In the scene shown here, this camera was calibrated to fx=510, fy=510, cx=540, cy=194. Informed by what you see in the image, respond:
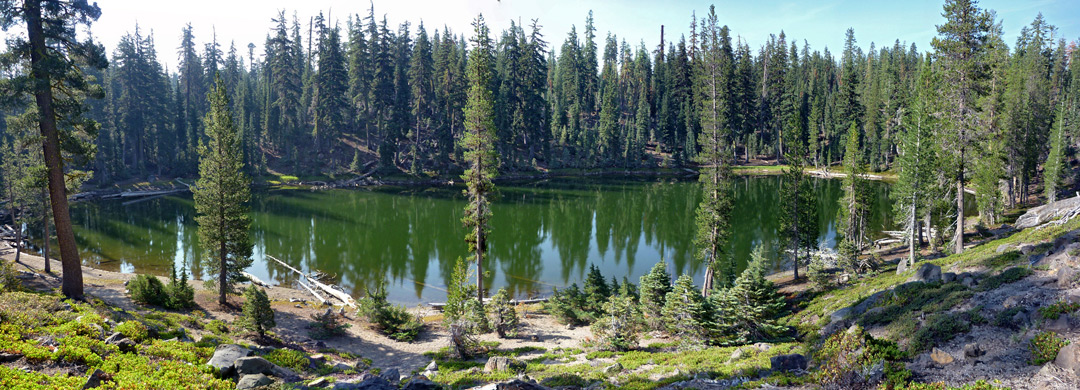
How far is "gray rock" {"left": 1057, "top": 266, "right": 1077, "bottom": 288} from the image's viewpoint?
13.0 metres

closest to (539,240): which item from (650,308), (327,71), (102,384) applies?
(650,308)

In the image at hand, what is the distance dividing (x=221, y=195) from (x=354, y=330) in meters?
8.76

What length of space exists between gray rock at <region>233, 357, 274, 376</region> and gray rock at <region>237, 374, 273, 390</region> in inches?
18.7

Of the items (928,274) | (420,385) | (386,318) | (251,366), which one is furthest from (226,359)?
(928,274)

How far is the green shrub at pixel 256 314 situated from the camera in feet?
59.8

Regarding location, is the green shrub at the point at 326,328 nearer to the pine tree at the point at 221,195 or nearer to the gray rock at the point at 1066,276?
the pine tree at the point at 221,195

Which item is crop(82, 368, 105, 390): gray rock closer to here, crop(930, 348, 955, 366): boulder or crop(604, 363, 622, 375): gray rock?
crop(604, 363, 622, 375): gray rock

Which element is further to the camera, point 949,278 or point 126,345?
point 949,278

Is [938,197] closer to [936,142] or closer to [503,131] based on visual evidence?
[936,142]

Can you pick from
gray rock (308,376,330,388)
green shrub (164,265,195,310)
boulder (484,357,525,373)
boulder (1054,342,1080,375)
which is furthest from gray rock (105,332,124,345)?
boulder (1054,342,1080,375)

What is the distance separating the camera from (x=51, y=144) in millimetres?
17562

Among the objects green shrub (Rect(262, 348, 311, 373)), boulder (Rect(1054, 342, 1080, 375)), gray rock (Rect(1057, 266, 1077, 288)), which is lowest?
green shrub (Rect(262, 348, 311, 373))

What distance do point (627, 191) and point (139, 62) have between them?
267ft

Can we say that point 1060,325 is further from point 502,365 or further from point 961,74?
point 961,74
